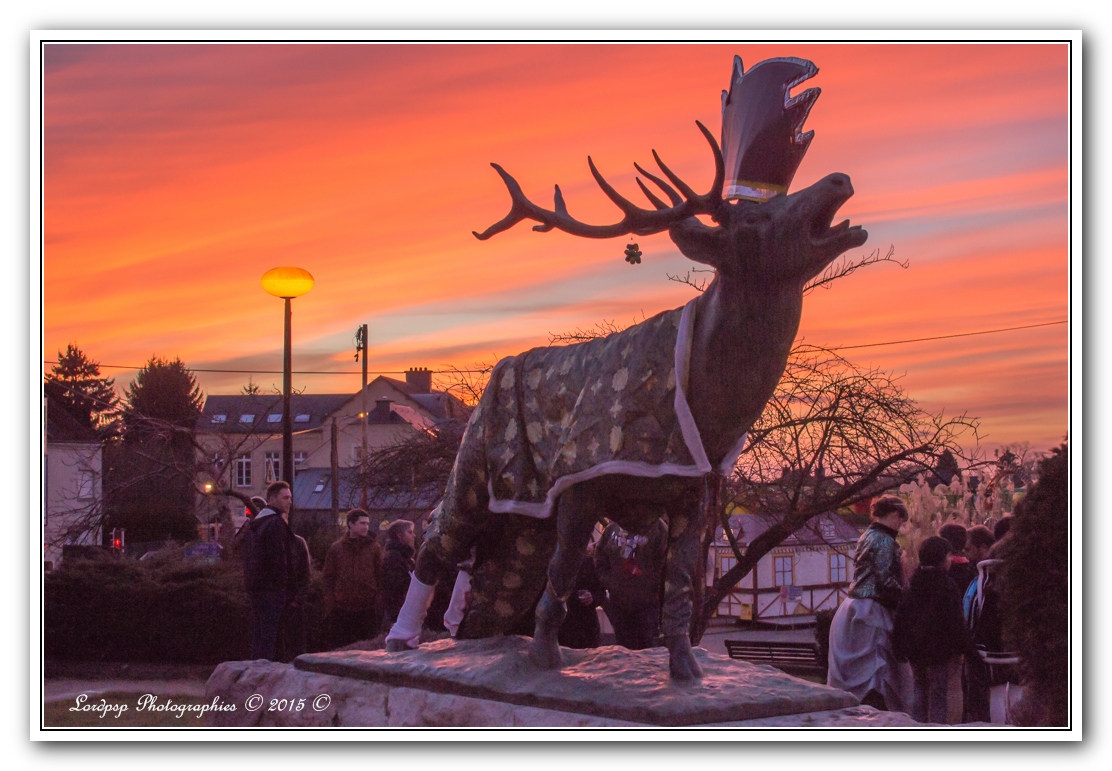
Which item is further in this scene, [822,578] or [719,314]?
[822,578]

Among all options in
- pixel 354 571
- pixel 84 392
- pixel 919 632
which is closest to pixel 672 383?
pixel 919 632

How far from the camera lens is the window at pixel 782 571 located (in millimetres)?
18750

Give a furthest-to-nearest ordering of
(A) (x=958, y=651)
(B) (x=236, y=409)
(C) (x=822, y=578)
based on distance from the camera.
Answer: (B) (x=236, y=409), (C) (x=822, y=578), (A) (x=958, y=651)

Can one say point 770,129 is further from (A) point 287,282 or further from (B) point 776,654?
(B) point 776,654

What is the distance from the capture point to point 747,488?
11266 millimetres

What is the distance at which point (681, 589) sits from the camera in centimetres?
492

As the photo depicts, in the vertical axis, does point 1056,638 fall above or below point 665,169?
below

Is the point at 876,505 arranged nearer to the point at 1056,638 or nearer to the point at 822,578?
the point at 1056,638

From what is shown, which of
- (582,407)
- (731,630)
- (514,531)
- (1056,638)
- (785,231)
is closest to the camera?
(785,231)

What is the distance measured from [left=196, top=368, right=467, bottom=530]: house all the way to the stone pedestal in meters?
8.31

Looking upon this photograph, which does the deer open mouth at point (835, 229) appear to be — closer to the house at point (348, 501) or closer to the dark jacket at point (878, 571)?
the dark jacket at point (878, 571)

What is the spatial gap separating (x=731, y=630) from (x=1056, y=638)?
1283cm

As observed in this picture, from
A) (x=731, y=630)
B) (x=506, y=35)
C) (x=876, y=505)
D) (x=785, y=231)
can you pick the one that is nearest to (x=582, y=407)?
(x=785, y=231)

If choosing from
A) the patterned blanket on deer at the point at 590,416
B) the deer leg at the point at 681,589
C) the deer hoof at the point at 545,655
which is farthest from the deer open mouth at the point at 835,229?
the deer hoof at the point at 545,655
